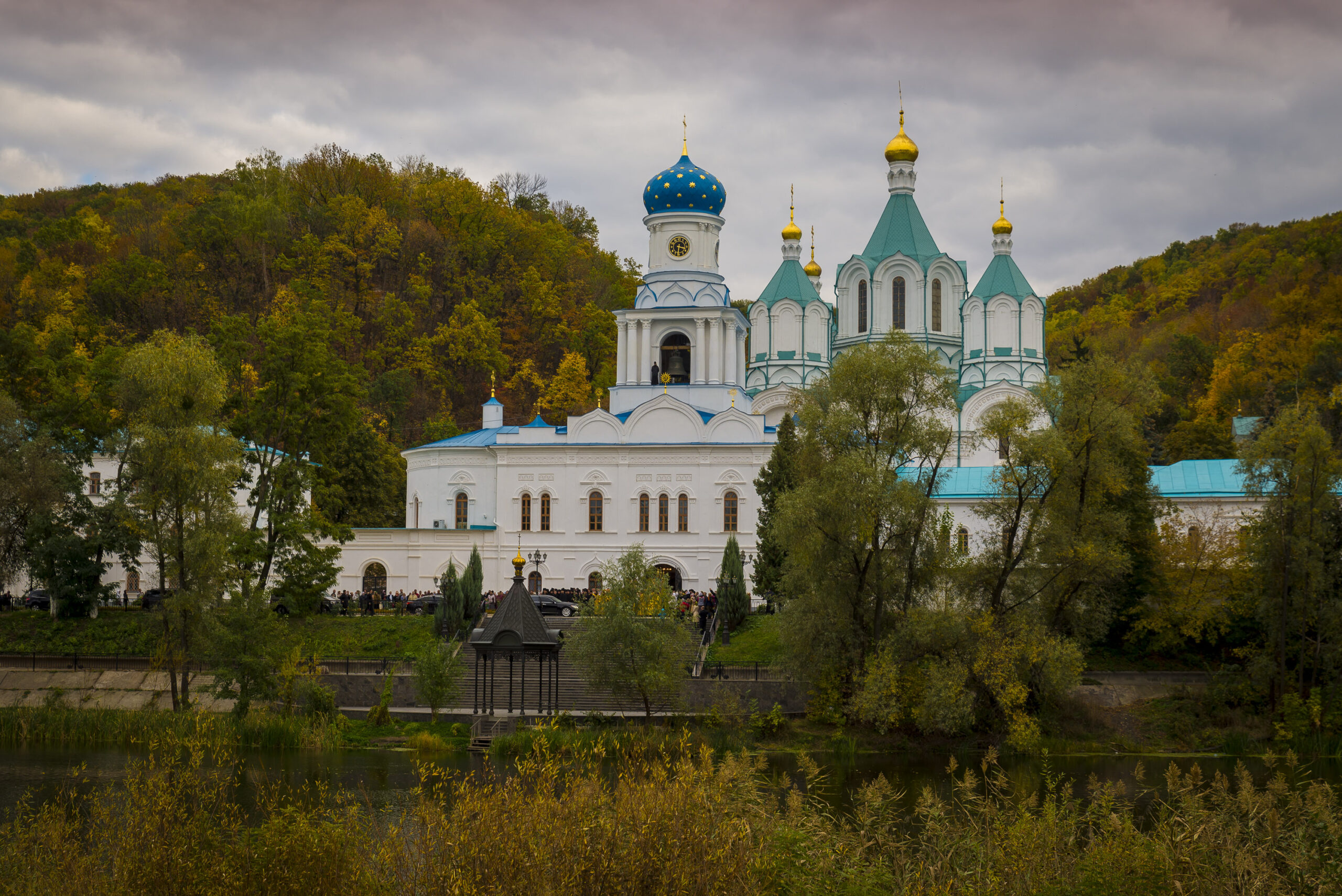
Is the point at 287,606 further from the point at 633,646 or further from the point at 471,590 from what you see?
the point at 633,646

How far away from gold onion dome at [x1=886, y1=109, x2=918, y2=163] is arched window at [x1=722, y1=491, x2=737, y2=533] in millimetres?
15273

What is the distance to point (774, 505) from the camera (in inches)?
1255

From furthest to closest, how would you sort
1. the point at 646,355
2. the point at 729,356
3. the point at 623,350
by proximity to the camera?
the point at 623,350
the point at 646,355
the point at 729,356

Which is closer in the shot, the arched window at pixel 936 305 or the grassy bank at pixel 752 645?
the grassy bank at pixel 752 645

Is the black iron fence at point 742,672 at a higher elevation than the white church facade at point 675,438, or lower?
lower

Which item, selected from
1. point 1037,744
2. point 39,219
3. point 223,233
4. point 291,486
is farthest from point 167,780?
point 39,219

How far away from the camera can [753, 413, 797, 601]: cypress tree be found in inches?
1224

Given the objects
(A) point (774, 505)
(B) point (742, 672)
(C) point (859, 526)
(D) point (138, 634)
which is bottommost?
(B) point (742, 672)

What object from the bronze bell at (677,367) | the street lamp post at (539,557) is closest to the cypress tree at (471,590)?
the street lamp post at (539,557)

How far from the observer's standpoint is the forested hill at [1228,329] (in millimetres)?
42938

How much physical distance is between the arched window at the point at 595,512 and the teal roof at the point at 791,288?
461 inches

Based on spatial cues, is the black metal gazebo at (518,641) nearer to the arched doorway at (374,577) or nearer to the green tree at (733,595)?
Result: the green tree at (733,595)

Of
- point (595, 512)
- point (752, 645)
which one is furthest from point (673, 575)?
Result: point (752, 645)

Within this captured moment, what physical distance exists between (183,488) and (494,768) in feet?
34.9
